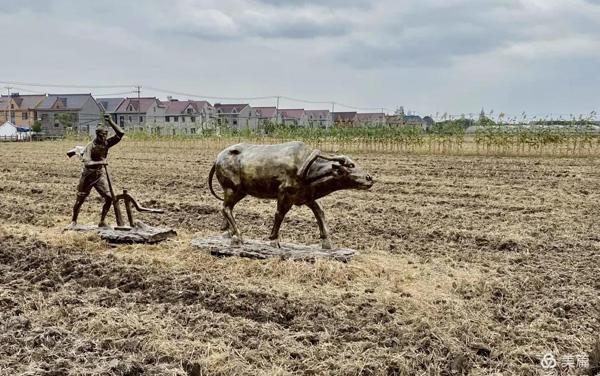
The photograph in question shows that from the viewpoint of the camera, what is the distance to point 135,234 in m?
8.70

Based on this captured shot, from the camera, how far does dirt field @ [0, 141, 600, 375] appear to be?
4.81 meters

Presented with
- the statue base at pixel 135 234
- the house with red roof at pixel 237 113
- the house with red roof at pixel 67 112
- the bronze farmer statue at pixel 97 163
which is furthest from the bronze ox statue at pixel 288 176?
the house with red roof at pixel 237 113

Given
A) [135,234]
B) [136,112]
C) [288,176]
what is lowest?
[135,234]

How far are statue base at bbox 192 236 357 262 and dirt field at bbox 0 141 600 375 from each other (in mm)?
Answer: 180

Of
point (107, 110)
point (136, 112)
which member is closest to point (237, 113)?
point (136, 112)

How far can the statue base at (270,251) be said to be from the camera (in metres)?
7.55

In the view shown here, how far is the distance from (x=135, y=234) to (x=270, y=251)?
224 cm

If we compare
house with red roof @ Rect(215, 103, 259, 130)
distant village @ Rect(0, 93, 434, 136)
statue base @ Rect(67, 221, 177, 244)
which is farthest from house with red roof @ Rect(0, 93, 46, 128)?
statue base @ Rect(67, 221, 177, 244)

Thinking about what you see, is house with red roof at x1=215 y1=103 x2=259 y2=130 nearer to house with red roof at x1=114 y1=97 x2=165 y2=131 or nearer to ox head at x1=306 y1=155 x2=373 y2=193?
house with red roof at x1=114 y1=97 x2=165 y2=131

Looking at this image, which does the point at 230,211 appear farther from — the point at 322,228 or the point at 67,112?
the point at 67,112

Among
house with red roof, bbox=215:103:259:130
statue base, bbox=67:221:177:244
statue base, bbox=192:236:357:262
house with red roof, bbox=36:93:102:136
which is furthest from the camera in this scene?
house with red roof, bbox=215:103:259:130

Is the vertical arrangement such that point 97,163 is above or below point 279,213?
above

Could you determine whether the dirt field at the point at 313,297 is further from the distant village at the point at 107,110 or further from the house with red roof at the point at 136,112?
the house with red roof at the point at 136,112

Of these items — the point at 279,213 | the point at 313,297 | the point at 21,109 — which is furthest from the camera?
the point at 21,109
